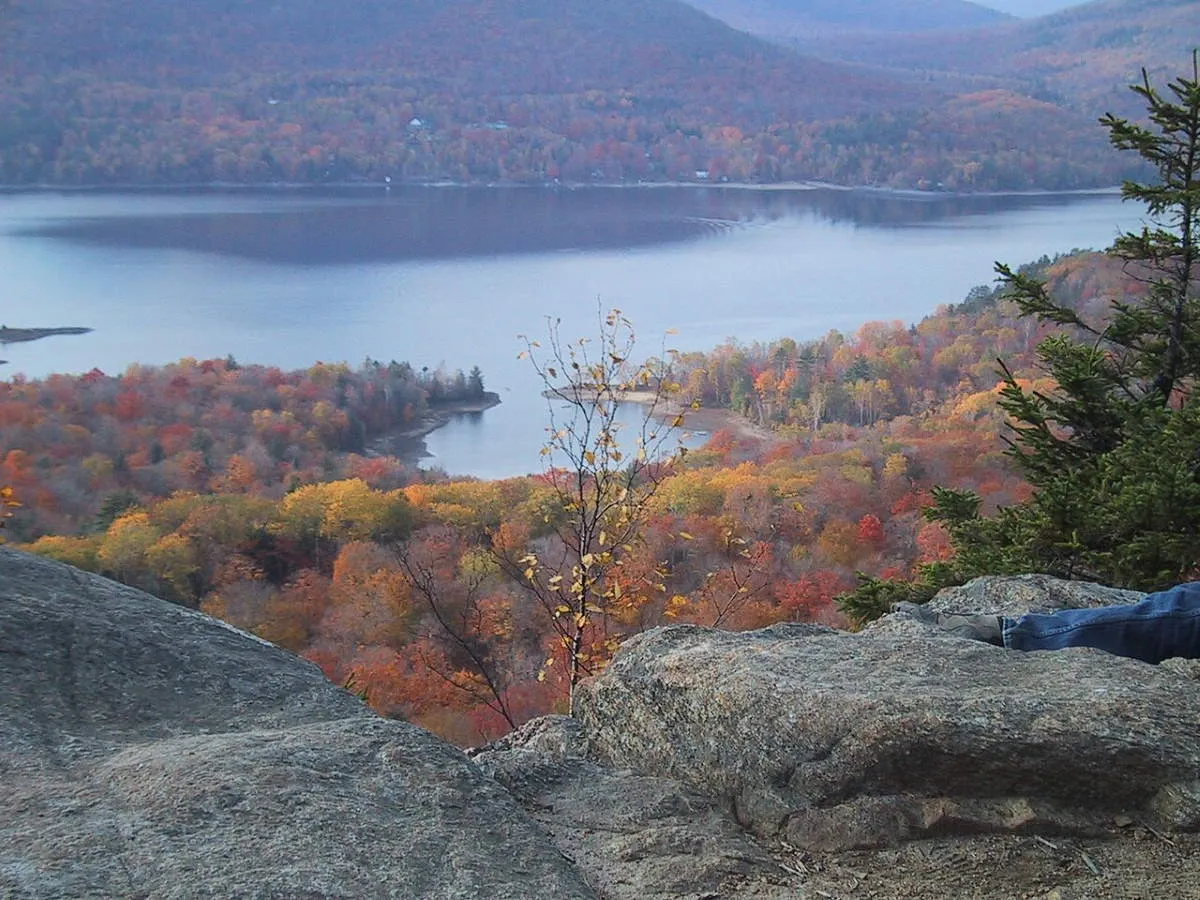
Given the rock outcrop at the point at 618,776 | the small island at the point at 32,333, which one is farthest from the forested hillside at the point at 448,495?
the small island at the point at 32,333

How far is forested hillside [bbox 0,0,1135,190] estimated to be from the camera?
94.8 metres

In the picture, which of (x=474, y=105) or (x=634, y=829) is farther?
(x=474, y=105)

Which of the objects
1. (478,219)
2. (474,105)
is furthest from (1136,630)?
(474,105)

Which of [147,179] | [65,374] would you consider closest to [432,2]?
[147,179]

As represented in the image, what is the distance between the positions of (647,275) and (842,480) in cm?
3454

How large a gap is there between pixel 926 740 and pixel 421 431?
123 feet

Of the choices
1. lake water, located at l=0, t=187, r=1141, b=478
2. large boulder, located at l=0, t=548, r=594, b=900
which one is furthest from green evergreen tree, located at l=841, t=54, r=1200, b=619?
lake water, located at l=0, t=187, r=1141, b=478

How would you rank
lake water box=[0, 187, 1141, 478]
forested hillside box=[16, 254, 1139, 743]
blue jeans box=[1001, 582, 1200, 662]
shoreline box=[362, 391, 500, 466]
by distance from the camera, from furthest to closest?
lake water box=[0, 187, 1141, 478], shoreline box=[362, 391, 500, 466], forested hillside box=[16, 254, 1139, 743], blue jeans box=[1001, 582, 1200, 662]

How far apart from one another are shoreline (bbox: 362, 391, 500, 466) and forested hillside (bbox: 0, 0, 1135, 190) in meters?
61.2

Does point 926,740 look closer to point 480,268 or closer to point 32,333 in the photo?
point 32,333

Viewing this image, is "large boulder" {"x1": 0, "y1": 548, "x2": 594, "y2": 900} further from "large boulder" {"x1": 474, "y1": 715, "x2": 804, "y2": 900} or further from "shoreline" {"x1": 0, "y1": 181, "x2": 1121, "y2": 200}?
"shoreline" {"x1": 0, "y1": 181, "x2": 1121, "y2": 200}

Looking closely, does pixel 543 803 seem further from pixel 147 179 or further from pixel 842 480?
pixel 147 179

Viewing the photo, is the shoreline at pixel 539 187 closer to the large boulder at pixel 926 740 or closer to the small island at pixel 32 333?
the small island at pixel 32 333

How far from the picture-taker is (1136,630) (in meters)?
2.74
